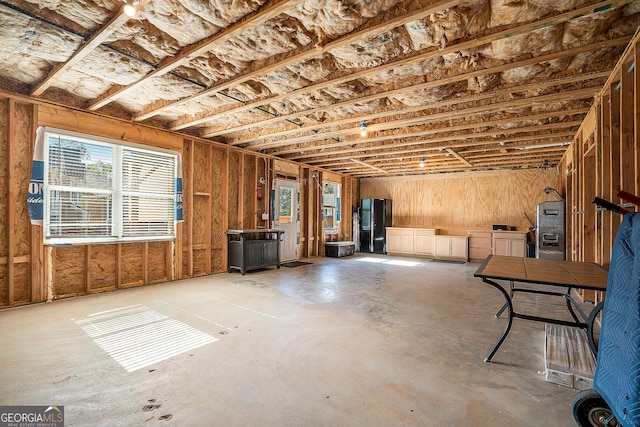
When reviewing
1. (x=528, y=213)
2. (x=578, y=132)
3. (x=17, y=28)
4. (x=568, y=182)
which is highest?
(x=17, y=28)

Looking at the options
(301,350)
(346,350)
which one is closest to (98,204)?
(301,350)

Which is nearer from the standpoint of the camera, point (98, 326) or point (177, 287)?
point (98, 326)

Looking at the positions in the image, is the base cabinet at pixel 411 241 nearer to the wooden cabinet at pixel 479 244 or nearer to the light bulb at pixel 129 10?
the wooden cabinet at pixel 479 244

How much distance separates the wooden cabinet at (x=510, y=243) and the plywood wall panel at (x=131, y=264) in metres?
8.57

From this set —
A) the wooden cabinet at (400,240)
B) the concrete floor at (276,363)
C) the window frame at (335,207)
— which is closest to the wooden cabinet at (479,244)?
the wooden cabinet at (400,240)

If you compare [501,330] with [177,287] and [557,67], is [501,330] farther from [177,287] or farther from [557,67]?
[177,287]

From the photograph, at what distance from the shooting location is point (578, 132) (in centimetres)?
489

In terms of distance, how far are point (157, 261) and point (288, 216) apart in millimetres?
3503

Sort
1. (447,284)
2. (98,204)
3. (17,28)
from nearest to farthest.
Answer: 1. (17,28)
2. (98,204)
3. (447,284)

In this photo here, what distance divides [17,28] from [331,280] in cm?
518

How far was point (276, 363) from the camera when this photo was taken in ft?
7.80

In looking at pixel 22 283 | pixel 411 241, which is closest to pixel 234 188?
pixel 22 283

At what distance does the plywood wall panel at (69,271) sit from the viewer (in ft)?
13.5

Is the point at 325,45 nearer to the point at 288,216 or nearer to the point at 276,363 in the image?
the point at 276,363
